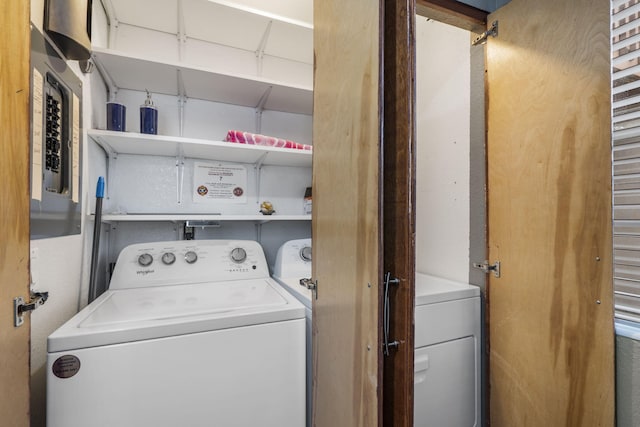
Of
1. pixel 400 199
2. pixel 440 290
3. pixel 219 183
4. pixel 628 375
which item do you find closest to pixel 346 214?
pixel 400 199

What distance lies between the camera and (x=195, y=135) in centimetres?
193

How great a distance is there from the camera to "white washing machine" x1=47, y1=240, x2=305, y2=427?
93 cm

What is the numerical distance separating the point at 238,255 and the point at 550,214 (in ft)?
5.14

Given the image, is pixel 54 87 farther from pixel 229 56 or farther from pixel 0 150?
pixel 229 56

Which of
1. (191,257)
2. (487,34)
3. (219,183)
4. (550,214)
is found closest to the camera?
(550,214)

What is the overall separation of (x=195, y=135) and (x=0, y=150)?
125cm

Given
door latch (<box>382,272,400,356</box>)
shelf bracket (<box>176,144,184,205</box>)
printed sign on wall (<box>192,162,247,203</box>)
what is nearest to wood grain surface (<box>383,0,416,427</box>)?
door latch (<box>382,272,400,356</box>)

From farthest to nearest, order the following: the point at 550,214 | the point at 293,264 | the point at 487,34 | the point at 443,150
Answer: the point at 293,264, the point at 443,150, the point at 487,34, the point at 550,214

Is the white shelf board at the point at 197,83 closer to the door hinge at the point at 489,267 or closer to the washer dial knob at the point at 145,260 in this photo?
the washer dial knob at the point at 145,260

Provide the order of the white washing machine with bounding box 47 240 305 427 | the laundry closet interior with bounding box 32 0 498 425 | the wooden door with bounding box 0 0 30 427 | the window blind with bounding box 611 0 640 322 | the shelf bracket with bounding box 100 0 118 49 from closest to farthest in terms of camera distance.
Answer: the wooden door with bounding box 0 0 30 427 < the white washing machine with bounding box 47 240 305 427 < the window blind with bounding box 611 0 640 322 < the laundry closet interior with bounding box 32 0 498 425 < the shelf bracket with bounding box 100 0 118 49

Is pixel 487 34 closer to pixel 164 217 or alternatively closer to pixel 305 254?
pixel 305 254

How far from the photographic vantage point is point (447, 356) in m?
1.39

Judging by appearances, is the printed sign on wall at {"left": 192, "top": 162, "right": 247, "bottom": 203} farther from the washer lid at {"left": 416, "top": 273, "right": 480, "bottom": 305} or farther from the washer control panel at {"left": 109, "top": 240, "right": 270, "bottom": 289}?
the washer lid at {"left": 416, "top": 273, "right": 480, "bottom": 305}

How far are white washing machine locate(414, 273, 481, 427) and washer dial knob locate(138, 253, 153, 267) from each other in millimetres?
1365
